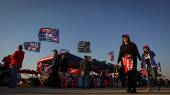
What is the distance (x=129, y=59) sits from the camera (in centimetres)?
409

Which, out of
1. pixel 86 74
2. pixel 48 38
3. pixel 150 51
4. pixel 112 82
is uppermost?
pixel 48 38

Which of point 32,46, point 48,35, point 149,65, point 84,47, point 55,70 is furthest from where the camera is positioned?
point 32,46

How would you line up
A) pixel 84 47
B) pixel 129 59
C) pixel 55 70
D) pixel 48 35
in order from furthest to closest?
1. pixel 84 47
2. pixel 48 35
3. pixel 55 70
4. pixel 129 59

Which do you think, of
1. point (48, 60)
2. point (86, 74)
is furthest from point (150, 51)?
point (48, 60)

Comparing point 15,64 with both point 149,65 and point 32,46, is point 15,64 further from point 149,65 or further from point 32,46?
point 32,46

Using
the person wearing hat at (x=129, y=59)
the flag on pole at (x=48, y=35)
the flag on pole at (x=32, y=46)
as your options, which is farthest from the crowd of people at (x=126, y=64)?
the flag on pole at (x=32, y=46)

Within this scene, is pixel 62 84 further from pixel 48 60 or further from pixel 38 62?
pixel 38 62

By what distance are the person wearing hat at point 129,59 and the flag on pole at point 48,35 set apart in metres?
11.2

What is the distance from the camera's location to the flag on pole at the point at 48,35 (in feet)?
46.7

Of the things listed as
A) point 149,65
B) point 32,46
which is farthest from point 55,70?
point 32,46

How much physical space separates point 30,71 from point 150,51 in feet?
23.4

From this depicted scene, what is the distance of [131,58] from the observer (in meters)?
4.09

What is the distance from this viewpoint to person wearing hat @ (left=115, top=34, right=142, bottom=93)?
402cm

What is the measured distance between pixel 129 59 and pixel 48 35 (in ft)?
38.4
